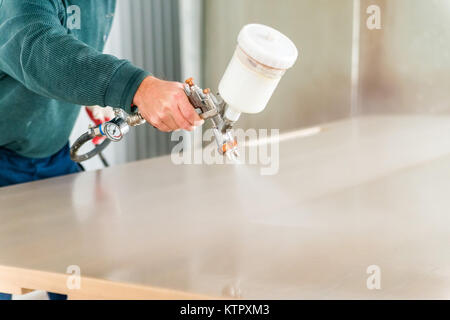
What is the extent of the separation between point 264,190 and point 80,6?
600 mm

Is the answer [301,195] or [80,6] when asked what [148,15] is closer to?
[80,6]

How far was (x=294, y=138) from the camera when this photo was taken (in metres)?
2.00

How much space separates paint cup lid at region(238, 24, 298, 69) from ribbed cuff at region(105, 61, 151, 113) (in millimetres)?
190

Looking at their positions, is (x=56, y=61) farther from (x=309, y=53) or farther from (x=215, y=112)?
(x=309, y=53)

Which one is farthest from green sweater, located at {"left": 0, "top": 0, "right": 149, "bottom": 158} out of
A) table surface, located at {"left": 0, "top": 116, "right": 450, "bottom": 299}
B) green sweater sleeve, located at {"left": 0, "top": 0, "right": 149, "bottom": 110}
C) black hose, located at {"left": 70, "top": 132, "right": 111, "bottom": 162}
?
table surface, located at {"left": 0, "top": 116, "right": 450, "bottom": 299}

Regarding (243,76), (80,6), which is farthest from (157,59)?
(243,76)

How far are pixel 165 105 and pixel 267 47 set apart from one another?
0.62 feet

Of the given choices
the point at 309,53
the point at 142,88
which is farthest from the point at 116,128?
the point at 309,53

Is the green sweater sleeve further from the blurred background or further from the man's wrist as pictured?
the blurred background

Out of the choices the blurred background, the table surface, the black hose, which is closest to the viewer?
the table surface

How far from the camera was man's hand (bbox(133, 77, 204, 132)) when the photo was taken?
2.86 ft

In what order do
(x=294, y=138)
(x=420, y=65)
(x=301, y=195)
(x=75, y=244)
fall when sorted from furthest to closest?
(x=420, y=65), (x=294, y=138), (x=301, y=195), (x=75, y=244)

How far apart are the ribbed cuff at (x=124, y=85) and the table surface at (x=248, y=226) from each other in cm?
24
